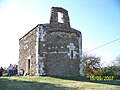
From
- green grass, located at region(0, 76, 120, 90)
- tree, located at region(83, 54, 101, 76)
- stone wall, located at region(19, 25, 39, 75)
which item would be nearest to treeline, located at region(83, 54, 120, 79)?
tree, located at region(83, 54, 101, 76)

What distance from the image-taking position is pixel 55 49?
2305cm

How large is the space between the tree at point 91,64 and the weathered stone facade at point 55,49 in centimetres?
2066

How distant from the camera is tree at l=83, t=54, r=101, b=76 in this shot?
4492 centimetres

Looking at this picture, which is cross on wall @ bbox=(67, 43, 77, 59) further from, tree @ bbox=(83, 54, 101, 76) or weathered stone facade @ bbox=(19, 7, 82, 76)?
tree @ bbox=(83, 54, 101, 76)

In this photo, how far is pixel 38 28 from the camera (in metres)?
23.1

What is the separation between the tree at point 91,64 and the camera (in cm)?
4492

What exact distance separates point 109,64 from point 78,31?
27289mm

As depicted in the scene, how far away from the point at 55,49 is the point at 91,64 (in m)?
24.3

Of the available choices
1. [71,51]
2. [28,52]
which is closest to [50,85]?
[71,51]

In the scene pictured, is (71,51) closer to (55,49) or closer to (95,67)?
(55,49)

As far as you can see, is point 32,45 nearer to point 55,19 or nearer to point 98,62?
point 55,19

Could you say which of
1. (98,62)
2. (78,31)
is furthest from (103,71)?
(78,31)

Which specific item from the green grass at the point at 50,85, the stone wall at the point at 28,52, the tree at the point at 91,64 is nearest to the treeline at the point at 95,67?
the tree at the point at 91,64

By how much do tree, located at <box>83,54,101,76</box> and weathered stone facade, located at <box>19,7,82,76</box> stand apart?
67.8ft
